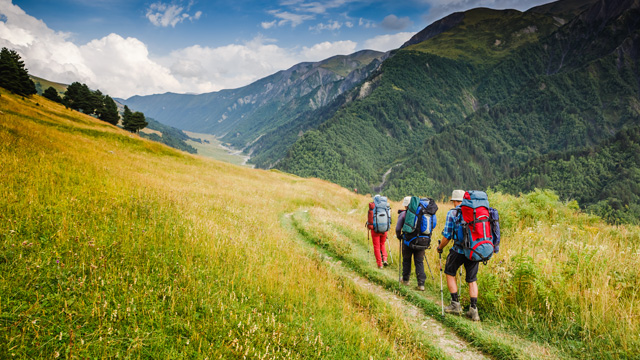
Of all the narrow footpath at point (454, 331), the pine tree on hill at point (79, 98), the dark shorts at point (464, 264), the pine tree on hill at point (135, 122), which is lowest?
the narrow footpath at point (454, 331)

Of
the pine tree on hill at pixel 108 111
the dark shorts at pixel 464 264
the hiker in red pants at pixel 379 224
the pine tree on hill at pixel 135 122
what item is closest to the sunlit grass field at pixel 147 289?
the dark shorts at pixel 464 264

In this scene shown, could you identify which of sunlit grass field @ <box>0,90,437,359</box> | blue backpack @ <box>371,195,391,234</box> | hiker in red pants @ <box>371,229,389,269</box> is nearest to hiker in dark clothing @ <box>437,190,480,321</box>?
sunlit grass field @ <box>0,90,437,359</box>

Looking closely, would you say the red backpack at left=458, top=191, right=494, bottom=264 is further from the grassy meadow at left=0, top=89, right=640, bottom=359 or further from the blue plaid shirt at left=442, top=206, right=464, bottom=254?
the grassy meadow at left=0, top=89, right=640, bottom=359

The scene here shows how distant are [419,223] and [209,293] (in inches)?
234

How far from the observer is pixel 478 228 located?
6.20 m

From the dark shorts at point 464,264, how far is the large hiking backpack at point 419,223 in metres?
1.09

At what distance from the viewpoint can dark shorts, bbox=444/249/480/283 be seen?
21.7ft

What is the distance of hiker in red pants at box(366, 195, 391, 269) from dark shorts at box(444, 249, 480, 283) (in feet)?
10.0

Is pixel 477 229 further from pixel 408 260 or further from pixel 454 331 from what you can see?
pixel 408 260

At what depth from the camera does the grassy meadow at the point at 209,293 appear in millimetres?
3542

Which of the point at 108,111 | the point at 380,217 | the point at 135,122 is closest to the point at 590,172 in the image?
the point at 380,217

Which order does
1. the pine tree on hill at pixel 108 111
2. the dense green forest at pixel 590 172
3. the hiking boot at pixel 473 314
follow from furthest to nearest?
the dense green forest at pixel 590 172 < the pine tree on hill at pixel 108 111 < the hiking boot at pixel 473 314

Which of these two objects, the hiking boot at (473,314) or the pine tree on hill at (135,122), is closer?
the hiking boot at (473,314)

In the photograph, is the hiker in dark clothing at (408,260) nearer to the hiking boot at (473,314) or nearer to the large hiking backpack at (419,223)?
the large hiking backpack at (419,223)
